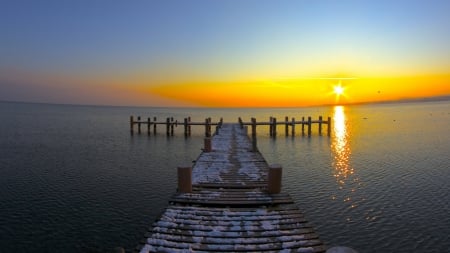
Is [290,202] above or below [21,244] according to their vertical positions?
above

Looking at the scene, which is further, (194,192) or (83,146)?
(83,146)

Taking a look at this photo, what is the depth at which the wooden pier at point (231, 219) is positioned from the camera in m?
8.73

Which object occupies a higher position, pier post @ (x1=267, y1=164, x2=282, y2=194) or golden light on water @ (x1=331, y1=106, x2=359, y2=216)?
pier post @ (x1=267, y1=164, x2=282, y2=194)

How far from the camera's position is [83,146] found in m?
37.7

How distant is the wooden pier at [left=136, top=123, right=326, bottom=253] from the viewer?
8.73 m

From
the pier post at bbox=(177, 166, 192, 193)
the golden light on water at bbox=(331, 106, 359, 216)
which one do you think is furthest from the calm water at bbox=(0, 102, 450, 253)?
the pier post at bbox=(177, 166, 192, 193)

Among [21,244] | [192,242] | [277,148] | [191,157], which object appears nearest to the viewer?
[192,242]

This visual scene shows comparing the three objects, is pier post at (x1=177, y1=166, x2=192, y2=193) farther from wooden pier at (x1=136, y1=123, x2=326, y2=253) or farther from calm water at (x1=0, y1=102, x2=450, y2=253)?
calm water at (x1=0, y1=102, x2=450, y2=253)

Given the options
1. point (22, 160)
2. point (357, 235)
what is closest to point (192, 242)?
point (357, 235)

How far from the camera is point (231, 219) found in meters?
10.6

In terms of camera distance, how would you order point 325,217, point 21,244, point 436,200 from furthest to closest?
point 436,200, point 325,217, point 21,244

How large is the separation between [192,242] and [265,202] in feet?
13.1

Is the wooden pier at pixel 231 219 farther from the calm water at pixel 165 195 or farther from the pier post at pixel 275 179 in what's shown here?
the calm water at pixel 165 195

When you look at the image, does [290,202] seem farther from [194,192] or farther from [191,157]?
[191,157]
